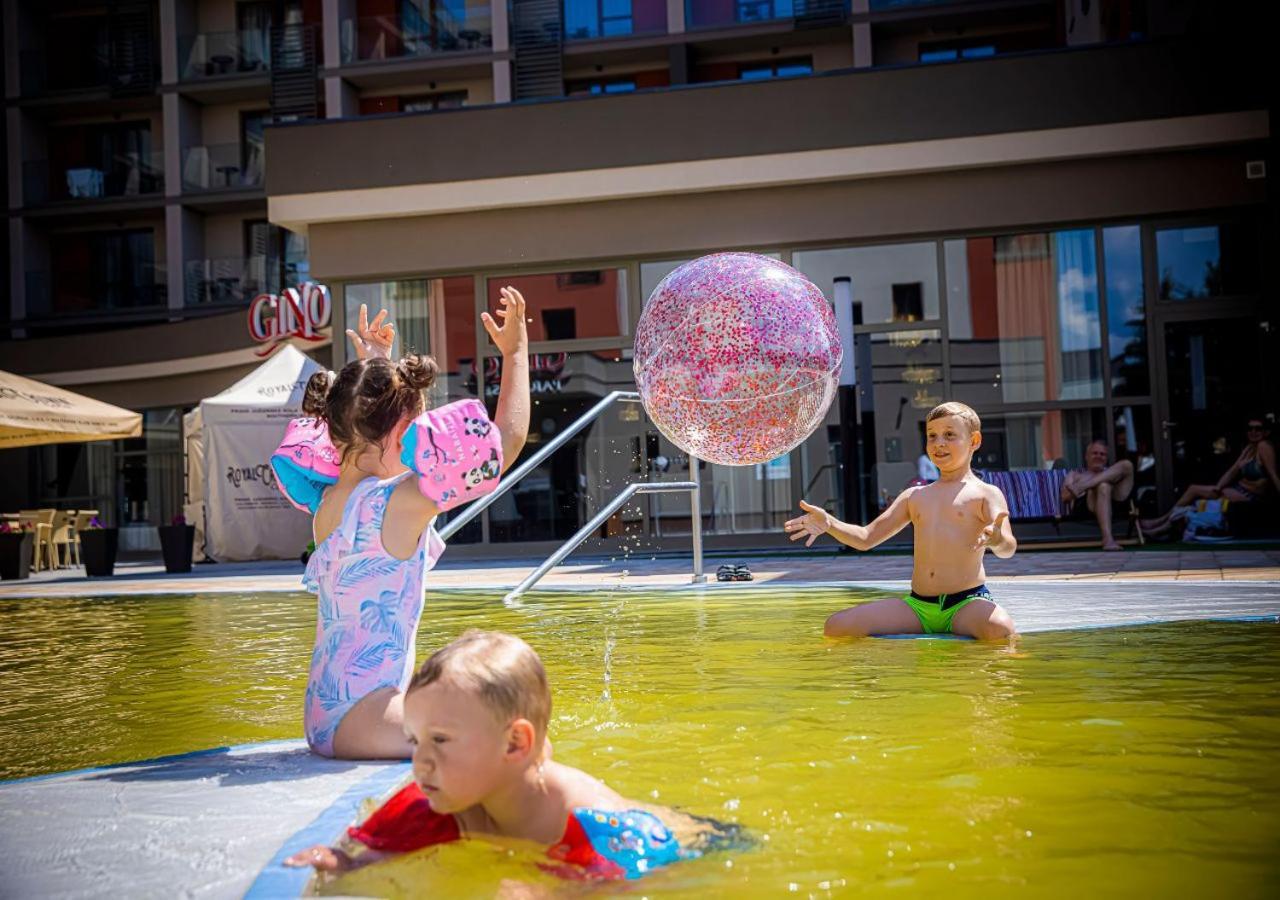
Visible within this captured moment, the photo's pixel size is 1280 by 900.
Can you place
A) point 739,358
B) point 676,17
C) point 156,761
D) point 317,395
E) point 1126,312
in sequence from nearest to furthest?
point 156,761 < point 317,395 < point 739,358 < point 1126,312 < point 676,17

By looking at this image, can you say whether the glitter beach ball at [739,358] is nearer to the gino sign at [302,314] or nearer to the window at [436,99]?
the gino sign at [302,314]

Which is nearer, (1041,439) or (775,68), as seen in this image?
(1041,439)

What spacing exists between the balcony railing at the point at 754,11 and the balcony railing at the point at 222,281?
11373 millimetres

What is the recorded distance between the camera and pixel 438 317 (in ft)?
46.1

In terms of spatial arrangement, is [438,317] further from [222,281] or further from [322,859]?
[222,281]

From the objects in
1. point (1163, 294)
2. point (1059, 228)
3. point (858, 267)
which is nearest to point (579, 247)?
point (858, 267)

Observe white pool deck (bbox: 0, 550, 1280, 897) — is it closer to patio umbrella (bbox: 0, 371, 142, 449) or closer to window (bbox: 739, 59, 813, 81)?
patio umbrella (bbox: 0, 371, 142, 449)

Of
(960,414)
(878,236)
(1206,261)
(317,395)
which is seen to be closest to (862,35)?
(878,236)

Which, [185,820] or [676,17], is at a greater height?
[676,17]

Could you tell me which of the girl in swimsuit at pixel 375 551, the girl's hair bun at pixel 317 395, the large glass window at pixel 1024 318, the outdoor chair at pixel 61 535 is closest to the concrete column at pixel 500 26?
the outdoor chair at pixel 61 535

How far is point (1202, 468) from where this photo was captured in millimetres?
12180

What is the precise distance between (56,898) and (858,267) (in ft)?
39.6

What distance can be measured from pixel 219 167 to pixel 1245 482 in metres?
23.4

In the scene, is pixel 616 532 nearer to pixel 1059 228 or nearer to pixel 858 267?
pixel 858 267
